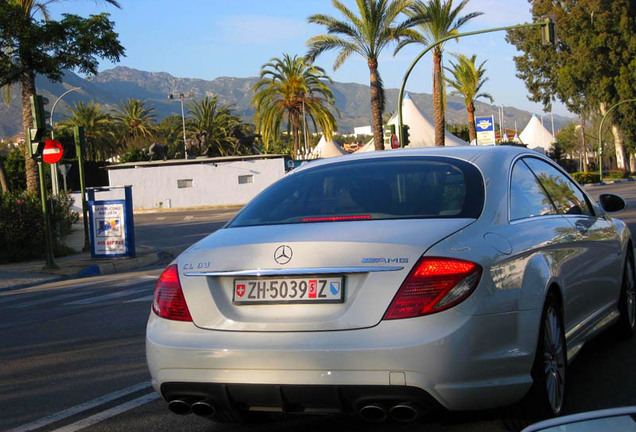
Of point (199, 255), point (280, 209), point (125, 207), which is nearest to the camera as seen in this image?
point (199, 255)

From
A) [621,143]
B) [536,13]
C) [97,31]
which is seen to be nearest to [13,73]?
[97,31]

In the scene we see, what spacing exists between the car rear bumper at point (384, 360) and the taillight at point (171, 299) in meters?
0.15

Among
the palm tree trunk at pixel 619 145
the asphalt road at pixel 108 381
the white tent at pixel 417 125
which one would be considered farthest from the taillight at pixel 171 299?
the palm tree trunk at pixel 619 145

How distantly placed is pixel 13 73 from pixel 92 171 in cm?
4319

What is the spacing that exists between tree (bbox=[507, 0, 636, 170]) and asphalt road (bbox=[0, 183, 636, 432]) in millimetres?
65532

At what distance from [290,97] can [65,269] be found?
4530cm

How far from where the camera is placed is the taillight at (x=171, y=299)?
4066 mm

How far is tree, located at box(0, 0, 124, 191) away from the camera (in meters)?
24.9

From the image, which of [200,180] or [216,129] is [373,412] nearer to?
[200,180]

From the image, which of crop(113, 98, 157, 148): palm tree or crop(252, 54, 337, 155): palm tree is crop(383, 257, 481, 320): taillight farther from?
crop(113, 98, 157, 148): palm tree

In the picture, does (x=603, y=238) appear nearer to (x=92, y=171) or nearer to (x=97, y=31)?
(x=97, y=31)

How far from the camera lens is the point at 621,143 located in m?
78.8

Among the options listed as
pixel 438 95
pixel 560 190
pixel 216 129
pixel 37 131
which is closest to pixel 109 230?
pixel 37 131

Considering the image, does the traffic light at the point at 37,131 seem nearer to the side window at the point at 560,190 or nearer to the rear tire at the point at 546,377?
the side window at the point at 560,190
